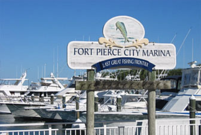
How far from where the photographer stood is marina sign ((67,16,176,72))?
9.59m

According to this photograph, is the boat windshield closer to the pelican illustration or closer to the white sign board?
the white sign board

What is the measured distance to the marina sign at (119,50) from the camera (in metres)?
9.59

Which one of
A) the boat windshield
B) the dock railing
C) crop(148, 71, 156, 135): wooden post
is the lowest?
the dock railing

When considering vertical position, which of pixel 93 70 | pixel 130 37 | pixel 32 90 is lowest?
pixel 32 90

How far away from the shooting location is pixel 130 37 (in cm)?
991

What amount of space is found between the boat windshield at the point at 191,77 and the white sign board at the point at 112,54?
929 cm

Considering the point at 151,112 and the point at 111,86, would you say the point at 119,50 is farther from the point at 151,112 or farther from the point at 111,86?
the point at 151,112

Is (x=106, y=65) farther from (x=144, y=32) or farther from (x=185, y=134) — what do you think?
(x=185, y=134)

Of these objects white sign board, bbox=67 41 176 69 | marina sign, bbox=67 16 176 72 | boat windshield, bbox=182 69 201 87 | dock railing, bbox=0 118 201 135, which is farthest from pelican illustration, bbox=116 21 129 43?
boat windshield, bbox=182 69 201 87

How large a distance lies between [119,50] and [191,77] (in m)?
11.1

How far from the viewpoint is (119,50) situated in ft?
32.4

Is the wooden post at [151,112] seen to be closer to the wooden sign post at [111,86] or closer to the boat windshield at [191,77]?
the wooden sign post at [111,86]

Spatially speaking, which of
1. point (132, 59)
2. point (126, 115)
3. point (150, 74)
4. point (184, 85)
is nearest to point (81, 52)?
point (132, 59)

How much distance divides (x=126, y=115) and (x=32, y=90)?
36531mm
